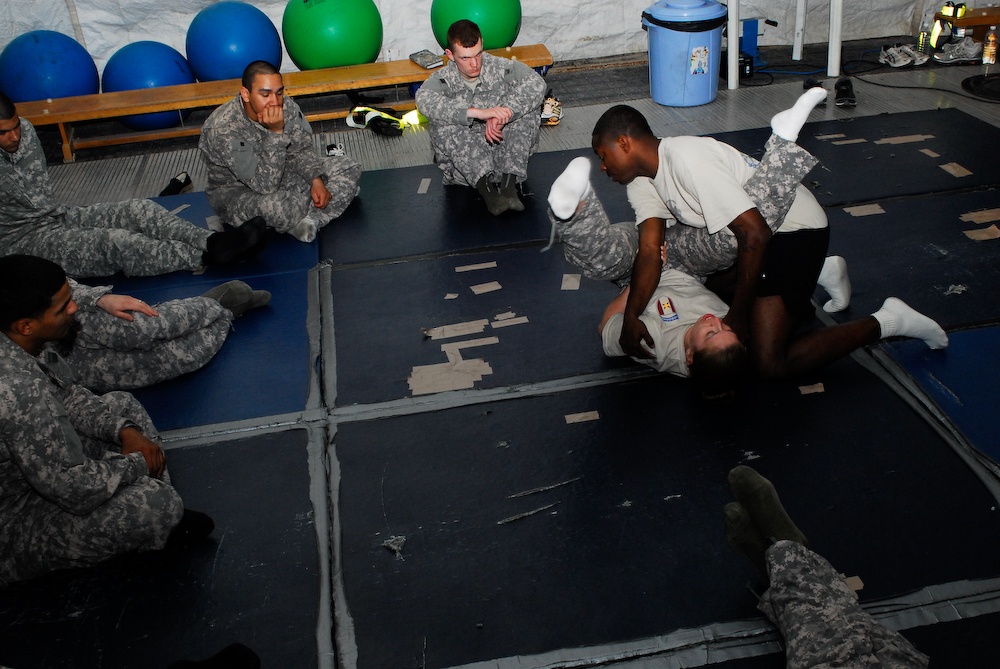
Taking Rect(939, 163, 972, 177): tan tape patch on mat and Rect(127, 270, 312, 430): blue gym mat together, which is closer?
Rect(127, 270, 312, 430): blue gym mat

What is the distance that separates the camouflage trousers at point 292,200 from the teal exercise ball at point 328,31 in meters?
1.79

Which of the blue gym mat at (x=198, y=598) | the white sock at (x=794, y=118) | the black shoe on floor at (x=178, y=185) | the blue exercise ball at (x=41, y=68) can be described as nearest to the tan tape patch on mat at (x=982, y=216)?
the white sock at (x=794, y=118)

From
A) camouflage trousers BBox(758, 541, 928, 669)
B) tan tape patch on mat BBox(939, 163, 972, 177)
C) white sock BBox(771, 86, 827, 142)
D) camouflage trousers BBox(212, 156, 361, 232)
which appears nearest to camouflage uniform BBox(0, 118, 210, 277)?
camouflage trousers BBox(212, 156, 361, 232)

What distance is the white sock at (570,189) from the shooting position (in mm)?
2756

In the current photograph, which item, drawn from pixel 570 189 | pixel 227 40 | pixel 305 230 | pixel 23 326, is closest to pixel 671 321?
pixel 570 189

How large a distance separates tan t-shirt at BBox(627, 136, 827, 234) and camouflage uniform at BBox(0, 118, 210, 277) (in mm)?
2091

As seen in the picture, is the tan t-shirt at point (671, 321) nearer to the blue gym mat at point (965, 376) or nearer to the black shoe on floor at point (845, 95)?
the blue gym mat at point (965, 376)

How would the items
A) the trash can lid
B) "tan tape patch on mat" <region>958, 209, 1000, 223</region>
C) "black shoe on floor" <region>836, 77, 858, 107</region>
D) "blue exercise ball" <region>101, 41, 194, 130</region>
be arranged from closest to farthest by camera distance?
1. "tan tape patch on mat" <region>958, 209, 1000, 223</region>
2. "black shoe on floor" <region>836, 77, 858, 107</region>
3. the trash can lid
4. "blue exercise ball" <region>101, 41, 194, 130</region>

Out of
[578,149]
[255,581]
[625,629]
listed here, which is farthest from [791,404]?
[578,149]

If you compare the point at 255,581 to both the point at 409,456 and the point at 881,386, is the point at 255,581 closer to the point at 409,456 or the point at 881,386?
the point at 409,456

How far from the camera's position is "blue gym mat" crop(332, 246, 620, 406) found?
3016 mm

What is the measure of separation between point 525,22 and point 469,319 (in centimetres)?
412

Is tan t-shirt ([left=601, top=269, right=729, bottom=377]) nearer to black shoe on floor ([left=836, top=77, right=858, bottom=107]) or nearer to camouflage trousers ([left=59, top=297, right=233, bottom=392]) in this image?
camouflage trousers ([left=59, top=297, right=233, bottom=392])

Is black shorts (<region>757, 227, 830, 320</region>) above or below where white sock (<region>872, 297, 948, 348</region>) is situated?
above
